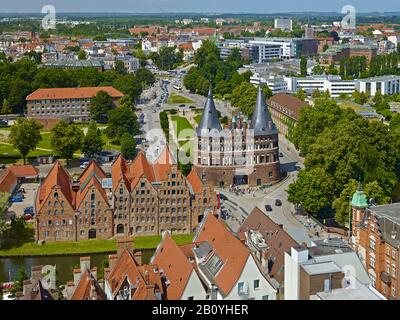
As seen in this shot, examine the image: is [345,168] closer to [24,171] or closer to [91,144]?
[91,144]

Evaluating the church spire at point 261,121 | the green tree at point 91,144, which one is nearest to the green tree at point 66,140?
the green tree at point 91,144

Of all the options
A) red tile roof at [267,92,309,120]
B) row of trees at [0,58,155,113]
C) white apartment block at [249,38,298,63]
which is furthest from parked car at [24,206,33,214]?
white apartment block at [249,38,298,63]

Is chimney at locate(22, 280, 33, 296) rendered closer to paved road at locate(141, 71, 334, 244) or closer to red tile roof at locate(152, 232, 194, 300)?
red tile roof at locate(152, 232, 194, 300)

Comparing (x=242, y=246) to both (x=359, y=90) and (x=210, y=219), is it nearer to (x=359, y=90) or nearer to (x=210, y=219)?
(x=210, y=219)

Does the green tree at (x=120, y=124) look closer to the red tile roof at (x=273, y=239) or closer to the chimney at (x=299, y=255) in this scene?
the red tile roof at (x=273, y=239)

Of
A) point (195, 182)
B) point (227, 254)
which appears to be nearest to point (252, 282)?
point (227, 254)
